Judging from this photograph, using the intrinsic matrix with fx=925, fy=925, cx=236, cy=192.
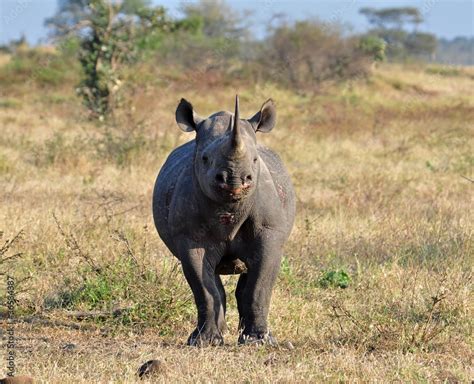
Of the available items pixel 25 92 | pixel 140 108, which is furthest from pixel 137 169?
pixel 25 92

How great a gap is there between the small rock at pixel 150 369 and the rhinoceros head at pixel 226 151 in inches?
37.8

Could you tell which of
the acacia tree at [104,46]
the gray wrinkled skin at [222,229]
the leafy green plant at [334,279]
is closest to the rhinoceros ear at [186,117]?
the gray wrinkled skin at [222,229]

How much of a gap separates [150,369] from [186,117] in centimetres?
169

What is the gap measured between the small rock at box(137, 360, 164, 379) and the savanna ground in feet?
0.14

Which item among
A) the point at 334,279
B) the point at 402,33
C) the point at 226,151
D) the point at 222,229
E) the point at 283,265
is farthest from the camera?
the point at 402,33

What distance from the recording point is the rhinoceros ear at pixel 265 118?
18.8 ft

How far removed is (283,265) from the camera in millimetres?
7715

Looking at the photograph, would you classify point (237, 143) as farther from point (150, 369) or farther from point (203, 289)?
point (150, 369)

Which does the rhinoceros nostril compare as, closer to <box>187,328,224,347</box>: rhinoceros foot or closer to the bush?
<box>187,328,224,347</box>: rhinoceros foot

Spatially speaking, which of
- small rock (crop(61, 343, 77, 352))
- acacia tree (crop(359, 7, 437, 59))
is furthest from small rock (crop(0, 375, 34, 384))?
acacia tree (crop(359, 7, 437, 59))

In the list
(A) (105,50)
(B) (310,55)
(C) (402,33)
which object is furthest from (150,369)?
(C) (402,33)

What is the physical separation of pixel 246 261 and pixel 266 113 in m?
0.94

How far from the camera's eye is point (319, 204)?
10.9m

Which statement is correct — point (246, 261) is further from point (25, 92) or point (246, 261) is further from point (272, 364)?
point (25, 92)
